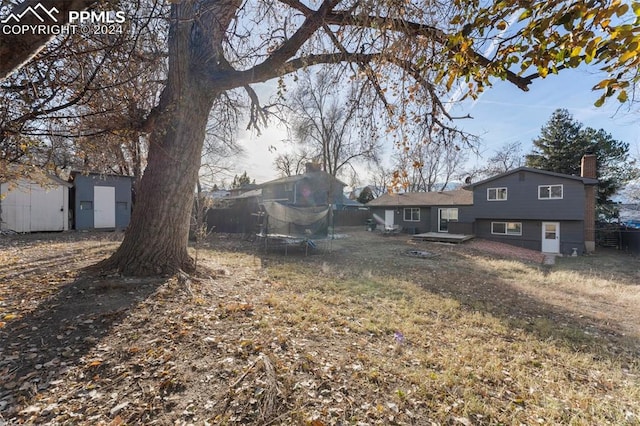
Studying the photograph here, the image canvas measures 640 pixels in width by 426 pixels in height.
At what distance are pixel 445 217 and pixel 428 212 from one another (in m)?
1.37

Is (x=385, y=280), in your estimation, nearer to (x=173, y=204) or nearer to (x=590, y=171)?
(x=173, y=204)

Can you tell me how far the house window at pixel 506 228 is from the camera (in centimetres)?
1755

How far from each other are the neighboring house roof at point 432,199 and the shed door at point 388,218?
841 millimetres

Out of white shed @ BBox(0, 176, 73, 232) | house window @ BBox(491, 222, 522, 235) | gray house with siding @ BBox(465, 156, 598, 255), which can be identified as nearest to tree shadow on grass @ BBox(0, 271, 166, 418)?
white shed @ BBox(0, 176, 73, 232)

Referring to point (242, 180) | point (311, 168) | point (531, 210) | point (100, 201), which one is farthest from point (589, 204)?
point (242, 180)

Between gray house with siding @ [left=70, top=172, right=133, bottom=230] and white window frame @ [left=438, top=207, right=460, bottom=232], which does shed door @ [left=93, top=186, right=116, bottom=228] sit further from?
white window frame @ [left=438, top=207, right=460, bottom=232]

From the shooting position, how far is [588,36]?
1748 millimetres

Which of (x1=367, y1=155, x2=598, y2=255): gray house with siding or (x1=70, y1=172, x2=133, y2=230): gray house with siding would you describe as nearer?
(x1=367, y1=155, x2=598, y2=255): gray house with siding

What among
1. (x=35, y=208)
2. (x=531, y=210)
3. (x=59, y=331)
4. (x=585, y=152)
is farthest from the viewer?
(x=585, y=152)

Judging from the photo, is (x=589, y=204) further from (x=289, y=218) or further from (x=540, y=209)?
(x=289, y=218)

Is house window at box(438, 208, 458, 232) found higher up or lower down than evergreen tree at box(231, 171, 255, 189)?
lower down

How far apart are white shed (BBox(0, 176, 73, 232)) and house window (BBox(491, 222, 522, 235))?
81.5 feet

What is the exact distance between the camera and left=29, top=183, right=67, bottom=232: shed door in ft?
46.2

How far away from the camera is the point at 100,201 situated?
54.1 feet
